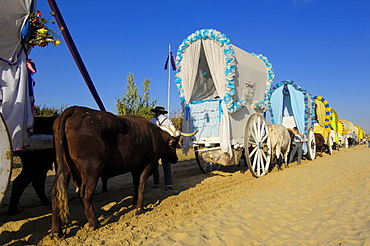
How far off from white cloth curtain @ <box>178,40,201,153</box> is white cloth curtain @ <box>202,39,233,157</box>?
0.32 m

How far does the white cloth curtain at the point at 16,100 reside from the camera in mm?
2984

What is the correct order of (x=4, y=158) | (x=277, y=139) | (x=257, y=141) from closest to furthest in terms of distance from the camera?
(x=4, y=158) → (x=257, y=141) → (x=277, y=139)

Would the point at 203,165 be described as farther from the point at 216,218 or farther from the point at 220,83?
the point at 216,218

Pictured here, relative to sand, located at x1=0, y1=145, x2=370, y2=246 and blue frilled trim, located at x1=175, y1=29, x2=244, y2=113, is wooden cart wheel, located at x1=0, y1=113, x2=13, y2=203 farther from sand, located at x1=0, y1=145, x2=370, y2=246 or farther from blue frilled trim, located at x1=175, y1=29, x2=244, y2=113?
blue frilled trim, located at x1=175, y1=29, x2=244, y2=113

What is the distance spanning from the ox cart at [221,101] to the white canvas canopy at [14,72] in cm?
426

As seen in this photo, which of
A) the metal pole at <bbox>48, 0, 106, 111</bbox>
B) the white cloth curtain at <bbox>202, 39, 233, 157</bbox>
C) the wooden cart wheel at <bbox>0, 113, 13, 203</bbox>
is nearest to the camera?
the wooden cart wheel at <bbox>0, 113, 13, 203</bbox>

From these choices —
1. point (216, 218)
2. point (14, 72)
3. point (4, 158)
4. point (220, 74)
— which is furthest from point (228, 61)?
point (4, 158)

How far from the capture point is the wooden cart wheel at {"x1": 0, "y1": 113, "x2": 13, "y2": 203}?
2.37 metres

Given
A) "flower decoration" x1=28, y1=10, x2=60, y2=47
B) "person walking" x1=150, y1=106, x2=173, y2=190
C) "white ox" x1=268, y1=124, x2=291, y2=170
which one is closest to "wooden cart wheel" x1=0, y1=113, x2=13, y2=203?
"flower decoration" x1=28, y1=10, x2=60, y2=47

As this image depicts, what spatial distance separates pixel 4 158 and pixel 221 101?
194 inches

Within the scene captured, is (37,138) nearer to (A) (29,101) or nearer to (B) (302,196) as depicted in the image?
(A) (29,101)

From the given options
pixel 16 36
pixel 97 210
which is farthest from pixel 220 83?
pixel 16 36

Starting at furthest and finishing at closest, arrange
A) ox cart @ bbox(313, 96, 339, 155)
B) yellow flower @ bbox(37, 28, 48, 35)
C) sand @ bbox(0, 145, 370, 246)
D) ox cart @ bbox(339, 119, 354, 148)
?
ox cart @ bbox(339, 119, 354, 148) → ox cart @ bbox(313, 96, 339, 155) → yellow flower @ bbox(37, 28, 48, 35) → sand @ bbox(0, 145, 370, 246)

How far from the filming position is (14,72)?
3.09 m
